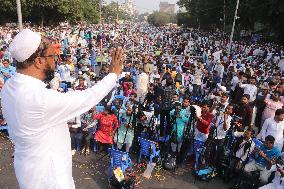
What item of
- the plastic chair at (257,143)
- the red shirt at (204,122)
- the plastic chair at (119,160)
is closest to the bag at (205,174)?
the red shirt at (204,122)

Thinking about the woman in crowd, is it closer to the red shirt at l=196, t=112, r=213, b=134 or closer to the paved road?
the paved road

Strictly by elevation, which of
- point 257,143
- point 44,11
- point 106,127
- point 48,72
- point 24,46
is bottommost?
point 106,127

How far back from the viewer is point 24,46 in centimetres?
153

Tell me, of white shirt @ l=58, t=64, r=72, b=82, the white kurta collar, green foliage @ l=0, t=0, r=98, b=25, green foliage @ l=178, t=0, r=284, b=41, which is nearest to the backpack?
the white kurta collar

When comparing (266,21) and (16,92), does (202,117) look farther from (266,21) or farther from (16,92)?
(266,21)

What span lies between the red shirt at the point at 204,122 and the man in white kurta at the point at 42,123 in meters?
5.84

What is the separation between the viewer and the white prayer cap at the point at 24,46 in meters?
1.53

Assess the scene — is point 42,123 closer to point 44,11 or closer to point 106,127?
point 106,127

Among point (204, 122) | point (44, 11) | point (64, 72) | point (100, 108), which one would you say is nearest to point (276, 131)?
point (204, 122)

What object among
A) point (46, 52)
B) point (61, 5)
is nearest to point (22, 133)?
point (46, 52)

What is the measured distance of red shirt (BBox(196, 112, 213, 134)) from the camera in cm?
731

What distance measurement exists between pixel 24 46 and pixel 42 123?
0.37 metres

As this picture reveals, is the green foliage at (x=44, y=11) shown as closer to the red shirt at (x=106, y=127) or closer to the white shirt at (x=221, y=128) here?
the red shirt at (x=106, y=127)

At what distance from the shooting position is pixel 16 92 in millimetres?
1552
